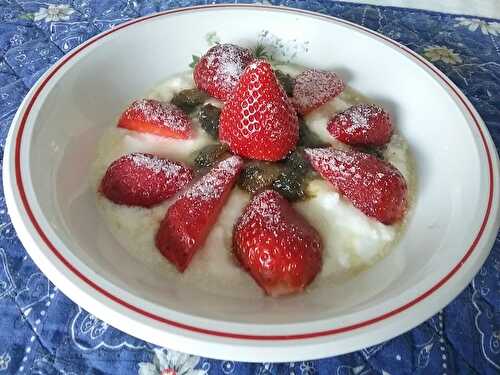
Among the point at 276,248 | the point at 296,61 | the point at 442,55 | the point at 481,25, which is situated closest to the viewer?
the point at 276,248

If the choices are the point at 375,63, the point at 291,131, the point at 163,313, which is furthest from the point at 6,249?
the point at 375,63

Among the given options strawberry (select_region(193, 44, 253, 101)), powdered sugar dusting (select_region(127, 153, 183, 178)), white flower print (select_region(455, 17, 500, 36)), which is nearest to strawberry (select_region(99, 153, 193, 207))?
powdered sugar dusting (select_region(127, 153, 183, 178))

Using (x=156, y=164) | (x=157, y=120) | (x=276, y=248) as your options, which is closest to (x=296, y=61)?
(x=157, y=120)

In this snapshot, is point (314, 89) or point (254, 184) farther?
point (314, 89)

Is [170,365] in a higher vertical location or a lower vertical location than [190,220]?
lower

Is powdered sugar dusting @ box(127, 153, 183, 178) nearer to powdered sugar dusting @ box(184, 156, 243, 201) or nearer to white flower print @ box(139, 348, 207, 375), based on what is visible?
powdered sugar dusting @ box(184, 156, 243, 201)

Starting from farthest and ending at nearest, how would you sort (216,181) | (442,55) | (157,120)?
(442,55) < (157,120) < (216,181)

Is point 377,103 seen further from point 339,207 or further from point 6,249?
point 6,249

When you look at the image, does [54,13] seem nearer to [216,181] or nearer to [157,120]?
[157,120]
